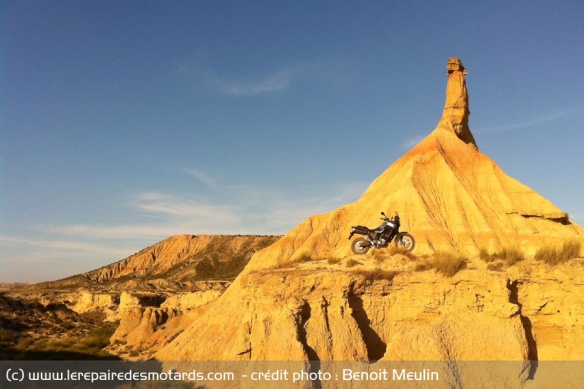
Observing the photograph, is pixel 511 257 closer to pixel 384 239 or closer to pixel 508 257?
pixel 508 257

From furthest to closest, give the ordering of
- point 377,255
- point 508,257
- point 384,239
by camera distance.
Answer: point 384,239, point 377,255, point 508,257

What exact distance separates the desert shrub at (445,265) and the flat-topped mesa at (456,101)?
26918mm

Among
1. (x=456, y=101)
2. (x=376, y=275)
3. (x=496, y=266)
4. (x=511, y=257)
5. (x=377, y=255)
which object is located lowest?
(x=376, y=275)

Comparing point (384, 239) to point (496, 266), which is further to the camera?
point (384, 239)

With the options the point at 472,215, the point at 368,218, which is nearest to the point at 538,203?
the point at 472,215

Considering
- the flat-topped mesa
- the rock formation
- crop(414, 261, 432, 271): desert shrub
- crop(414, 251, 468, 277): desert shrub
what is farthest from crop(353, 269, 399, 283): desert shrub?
the flat-topped mesa

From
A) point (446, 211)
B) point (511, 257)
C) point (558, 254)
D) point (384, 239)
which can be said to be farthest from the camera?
point (446, 211)

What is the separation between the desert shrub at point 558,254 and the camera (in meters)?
14.0

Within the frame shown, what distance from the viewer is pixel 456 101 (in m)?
40.0

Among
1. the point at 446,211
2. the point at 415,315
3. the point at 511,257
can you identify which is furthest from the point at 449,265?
the point at 446,211

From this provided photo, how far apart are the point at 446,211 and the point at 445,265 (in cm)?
1786

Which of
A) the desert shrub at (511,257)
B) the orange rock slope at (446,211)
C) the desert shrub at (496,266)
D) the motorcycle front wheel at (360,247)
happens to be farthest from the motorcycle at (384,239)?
the orange rock slope at (446,211)

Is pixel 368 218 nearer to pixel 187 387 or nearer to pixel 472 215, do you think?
pixel 472 215

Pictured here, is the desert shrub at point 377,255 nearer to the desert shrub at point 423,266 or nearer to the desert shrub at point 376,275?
the desert shrub at point 376,275
